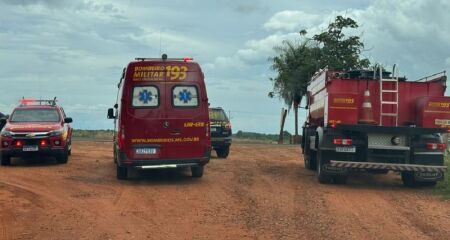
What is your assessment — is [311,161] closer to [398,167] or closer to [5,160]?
[398,167]

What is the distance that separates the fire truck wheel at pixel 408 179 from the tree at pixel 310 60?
20.6 meters

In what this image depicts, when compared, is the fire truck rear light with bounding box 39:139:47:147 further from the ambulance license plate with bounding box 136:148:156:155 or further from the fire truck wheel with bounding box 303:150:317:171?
the fire truck wheel with bounding box 303:150:317:171

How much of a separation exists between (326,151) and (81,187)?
548 centimetres

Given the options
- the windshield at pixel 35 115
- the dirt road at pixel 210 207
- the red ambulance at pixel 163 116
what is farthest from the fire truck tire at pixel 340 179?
the windshield at pixel 35 115

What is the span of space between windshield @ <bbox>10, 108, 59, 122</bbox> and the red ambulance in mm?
5662

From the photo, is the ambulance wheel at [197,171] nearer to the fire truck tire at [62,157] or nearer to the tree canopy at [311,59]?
the fire truck tire at [62,157]

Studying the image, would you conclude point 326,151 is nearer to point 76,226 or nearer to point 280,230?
point 280,230

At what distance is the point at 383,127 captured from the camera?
1291cm

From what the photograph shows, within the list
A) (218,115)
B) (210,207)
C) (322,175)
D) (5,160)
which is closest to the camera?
(210,207)

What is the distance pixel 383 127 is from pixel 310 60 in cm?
2677

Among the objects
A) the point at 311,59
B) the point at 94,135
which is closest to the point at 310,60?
the point at 311,59

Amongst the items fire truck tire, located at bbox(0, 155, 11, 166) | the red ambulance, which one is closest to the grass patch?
the red ambulance

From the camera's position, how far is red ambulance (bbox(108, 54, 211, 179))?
42.5ft

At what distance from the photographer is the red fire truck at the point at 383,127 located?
42.4ft
